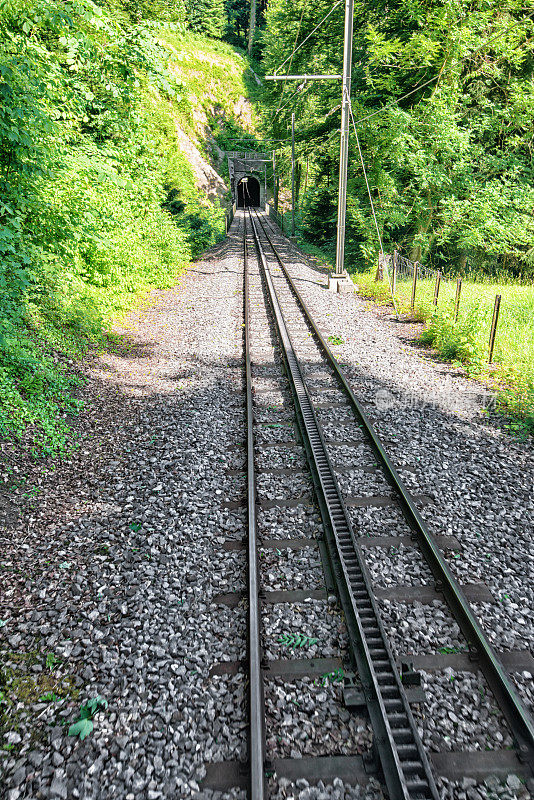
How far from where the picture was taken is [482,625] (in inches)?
164

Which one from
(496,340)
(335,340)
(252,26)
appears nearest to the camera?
(496,340)

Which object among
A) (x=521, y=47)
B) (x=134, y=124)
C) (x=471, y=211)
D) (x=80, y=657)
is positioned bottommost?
(x=80, y=657)

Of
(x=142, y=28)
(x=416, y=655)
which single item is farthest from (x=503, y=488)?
(x=142, y=28)

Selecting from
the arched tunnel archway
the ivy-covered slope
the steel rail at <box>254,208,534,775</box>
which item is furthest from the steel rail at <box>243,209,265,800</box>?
the arched tunnel archway

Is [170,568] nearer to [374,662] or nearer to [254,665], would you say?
[254,665]

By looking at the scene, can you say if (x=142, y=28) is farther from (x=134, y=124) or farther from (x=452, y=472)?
(x=452, y=472)

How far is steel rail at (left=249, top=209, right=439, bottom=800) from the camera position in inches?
120

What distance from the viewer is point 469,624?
4.06 meters

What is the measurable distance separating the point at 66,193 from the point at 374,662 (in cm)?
929

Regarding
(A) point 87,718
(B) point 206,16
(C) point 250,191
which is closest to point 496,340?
(A) point 87,718

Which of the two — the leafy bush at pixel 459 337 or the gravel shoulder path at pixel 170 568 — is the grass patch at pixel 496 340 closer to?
the leafy bush at pixel 459 337

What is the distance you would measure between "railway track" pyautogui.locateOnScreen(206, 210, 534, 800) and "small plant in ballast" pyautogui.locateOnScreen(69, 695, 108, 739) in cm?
86

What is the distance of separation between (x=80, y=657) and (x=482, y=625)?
315 cm

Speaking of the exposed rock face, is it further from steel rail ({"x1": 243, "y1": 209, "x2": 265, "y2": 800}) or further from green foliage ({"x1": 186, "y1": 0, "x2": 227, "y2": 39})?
green foliage ({"x1": 186, "y1": 0, "x2": 227, "y2": 39})
